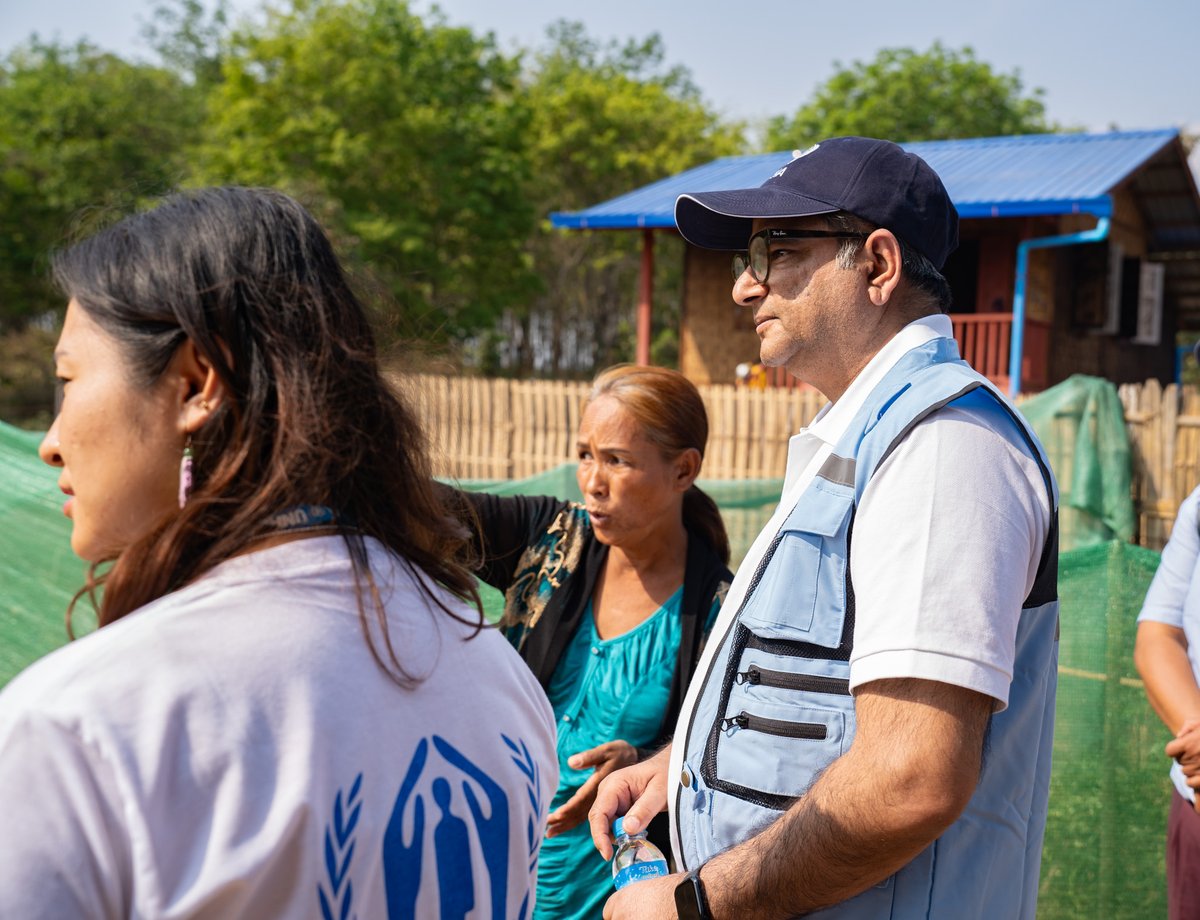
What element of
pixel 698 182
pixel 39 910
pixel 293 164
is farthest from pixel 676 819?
pixel 293 164

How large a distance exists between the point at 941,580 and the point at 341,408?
2.69ft

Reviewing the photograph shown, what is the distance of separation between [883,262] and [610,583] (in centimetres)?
127

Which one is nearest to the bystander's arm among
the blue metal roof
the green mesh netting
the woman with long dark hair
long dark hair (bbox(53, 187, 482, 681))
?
the green mesh netting

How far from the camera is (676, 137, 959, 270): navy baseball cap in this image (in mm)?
1820

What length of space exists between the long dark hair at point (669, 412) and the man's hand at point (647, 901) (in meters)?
1.26

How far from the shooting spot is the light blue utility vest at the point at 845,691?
5.29ft

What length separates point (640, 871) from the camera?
1.90m

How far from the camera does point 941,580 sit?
147cm

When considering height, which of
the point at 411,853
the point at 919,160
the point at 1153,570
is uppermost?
the point at 919,160

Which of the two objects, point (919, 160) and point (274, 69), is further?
point (274, 69)

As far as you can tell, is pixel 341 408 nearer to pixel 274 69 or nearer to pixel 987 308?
pixel 987 308

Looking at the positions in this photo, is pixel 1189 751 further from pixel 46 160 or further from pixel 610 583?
pixel 46 160

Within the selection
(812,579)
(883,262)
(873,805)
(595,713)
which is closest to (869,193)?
(883,262)

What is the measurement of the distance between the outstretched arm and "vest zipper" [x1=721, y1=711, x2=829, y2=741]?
0.18 ft
